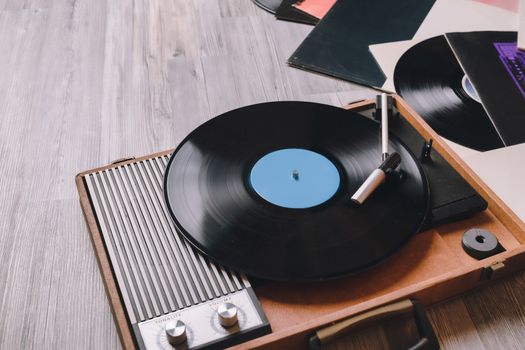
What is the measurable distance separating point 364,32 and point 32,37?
2.80 feet

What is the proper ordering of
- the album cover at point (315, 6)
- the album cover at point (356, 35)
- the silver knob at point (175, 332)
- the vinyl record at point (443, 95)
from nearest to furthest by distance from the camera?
the silver knob at point (175, 332) → the vinyl record at point (443, 95) → the album cover at point (356, 35) → the album cover at point (315, 6)

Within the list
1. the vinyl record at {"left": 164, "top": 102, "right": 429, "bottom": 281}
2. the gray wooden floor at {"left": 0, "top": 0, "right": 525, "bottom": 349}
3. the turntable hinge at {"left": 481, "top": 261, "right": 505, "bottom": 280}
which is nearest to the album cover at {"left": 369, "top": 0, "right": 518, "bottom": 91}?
the gray wooden floor at {"left": 0, "top": 0, "right": 525, "bottom": 349}

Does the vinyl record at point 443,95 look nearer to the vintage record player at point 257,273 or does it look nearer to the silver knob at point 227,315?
the vintage record player at point 257,273

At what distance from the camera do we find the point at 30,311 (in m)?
0.88

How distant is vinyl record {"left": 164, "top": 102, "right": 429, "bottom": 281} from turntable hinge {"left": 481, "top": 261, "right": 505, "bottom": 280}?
113mm

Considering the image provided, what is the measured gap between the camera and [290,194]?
884 millimetres

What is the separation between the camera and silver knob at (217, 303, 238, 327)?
73 centimetres

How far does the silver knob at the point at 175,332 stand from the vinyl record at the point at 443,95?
670 mm

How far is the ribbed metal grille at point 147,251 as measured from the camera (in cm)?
78

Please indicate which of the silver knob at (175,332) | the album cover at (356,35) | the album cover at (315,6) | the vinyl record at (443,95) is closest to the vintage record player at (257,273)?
the silver knob at (175,332)

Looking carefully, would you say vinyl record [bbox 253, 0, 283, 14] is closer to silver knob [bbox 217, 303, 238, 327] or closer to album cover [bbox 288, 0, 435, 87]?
album cover [bbox 288, 0, 435, 87]

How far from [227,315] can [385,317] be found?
21 cm

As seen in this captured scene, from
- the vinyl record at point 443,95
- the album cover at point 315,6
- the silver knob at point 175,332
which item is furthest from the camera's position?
the album cover at point 315,6

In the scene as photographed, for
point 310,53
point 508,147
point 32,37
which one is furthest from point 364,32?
point 32,37
